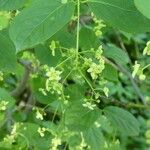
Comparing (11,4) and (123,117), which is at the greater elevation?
(11,4)

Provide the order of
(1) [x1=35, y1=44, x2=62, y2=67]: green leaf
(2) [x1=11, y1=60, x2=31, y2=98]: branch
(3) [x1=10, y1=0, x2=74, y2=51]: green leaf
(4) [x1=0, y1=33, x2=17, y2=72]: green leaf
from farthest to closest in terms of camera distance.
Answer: (2) [x1=11, y1=60, x2=31, y2=98]: branch < (1) [x1=35, y1=44, x2=62, y2=67]: green leaf < (4) [x1=0, y1=33, x2=17, y2=72]: green leaf < (3) [x1=10, y1=0, x2=74, y2=51]: green leaf

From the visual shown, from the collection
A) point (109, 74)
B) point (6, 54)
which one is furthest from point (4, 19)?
point (109, 74)

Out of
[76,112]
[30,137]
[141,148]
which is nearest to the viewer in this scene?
[76,112]

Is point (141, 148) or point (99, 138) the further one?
point (141, 148)

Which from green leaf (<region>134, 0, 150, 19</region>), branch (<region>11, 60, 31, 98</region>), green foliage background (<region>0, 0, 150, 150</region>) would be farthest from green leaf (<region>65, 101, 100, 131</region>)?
branch (<region>11, 60, 31, 98</region>)

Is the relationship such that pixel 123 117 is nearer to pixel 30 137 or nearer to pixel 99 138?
pixel 99 138

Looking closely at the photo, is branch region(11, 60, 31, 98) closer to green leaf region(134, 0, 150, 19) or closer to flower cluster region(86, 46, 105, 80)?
flower cluster region(86, 46, 105, 80)

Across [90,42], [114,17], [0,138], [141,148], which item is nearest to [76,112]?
[90,42]
